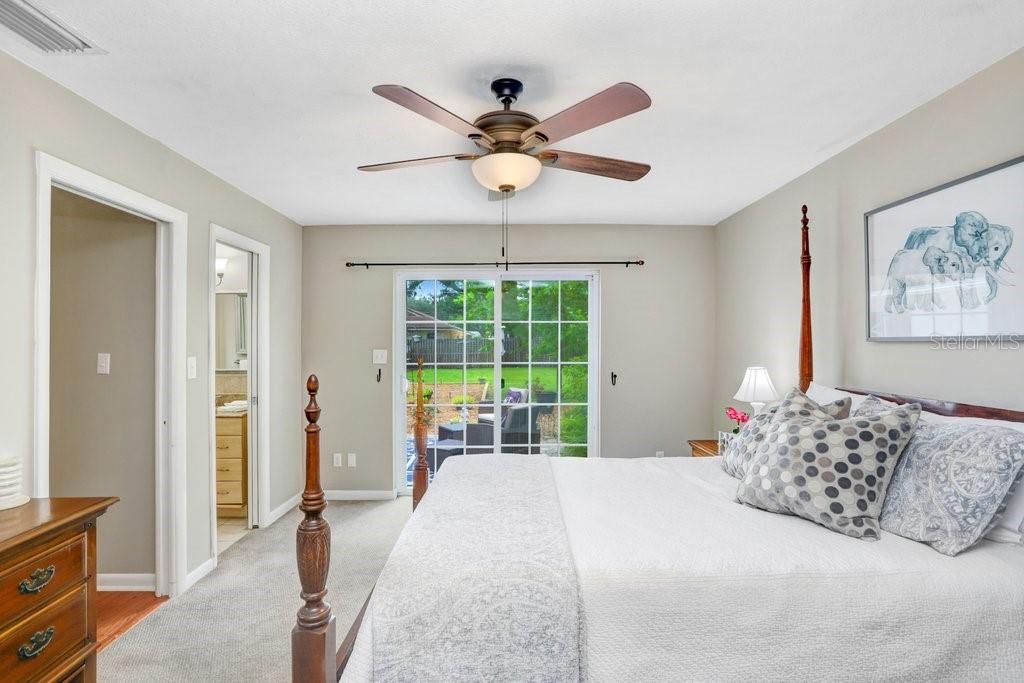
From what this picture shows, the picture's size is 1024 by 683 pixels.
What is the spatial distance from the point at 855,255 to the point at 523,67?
6.73 feet

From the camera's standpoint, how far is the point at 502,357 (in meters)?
4.89

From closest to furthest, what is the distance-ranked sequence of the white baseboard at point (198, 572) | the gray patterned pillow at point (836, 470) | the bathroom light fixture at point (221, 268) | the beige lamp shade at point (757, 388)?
the gray patterned pillow at point (836, 470), the white baseboard at point (198, 572), the beige lamp shade at point (757, 388), the bathroom light fixture at point (221, 268)

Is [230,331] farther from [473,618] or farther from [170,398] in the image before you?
[473,618]

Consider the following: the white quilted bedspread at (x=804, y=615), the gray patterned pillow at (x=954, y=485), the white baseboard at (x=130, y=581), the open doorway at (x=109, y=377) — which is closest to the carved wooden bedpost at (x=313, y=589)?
the white quilted bedspread at (x=804, y=615)

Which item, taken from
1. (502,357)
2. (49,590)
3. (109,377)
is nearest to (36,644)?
(49,590)

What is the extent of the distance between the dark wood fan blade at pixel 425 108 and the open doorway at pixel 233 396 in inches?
89.5

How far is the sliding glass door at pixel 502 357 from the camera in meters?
4.89

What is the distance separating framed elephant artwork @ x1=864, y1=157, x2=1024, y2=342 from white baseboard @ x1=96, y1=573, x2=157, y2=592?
4.09 meters

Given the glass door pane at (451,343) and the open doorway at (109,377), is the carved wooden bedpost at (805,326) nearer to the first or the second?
the glass door pane at (451,343)

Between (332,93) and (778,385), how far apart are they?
10.5 feet

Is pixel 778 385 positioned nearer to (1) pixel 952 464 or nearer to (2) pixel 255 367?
(1) pixel 952 464

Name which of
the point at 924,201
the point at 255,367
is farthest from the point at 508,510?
the point at 255,367

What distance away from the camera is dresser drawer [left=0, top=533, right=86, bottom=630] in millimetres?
1497

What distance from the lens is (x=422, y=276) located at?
16.0ft
